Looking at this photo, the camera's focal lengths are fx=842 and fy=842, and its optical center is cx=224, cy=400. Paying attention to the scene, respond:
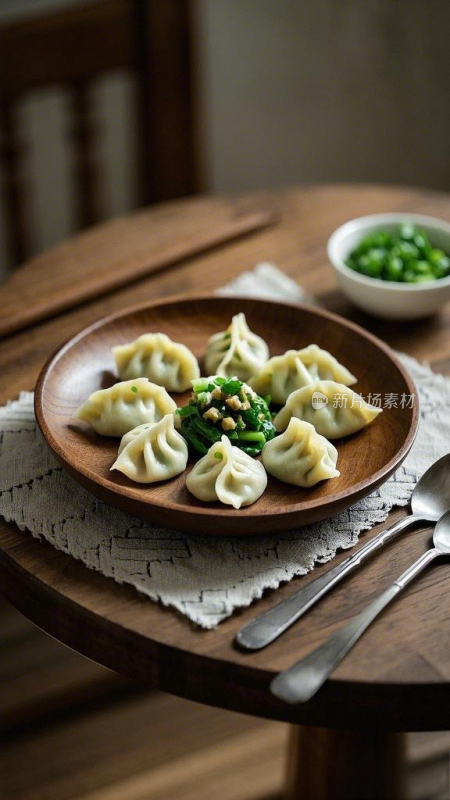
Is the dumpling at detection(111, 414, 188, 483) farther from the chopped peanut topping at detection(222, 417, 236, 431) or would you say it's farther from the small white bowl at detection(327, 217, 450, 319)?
the small white bowl at detection(327, 217, 450, 319)

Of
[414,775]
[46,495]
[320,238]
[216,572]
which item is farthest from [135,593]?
[414,775]

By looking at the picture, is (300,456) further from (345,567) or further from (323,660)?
(323,660)

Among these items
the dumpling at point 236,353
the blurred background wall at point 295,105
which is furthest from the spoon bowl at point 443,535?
the blurred background wall at point 295,105

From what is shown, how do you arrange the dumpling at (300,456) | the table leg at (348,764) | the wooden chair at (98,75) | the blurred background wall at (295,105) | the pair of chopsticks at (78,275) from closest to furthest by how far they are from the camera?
the dumpling at (300,456) < the table leg at (348,764) < the pair of chopsticks at (78,275) < the wooden chair at (98,75) < the blurred background wall at (295,105)

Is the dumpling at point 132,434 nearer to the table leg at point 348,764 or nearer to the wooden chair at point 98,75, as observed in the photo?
the table leg at point 348,764

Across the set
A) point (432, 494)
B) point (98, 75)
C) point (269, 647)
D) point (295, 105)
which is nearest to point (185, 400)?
point (432, 494)

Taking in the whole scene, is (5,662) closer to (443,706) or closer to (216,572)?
(216,572)

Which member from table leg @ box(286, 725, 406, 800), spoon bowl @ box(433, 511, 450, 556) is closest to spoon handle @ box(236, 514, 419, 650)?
spoon bowl @ box(433, 511, 450, 556)
